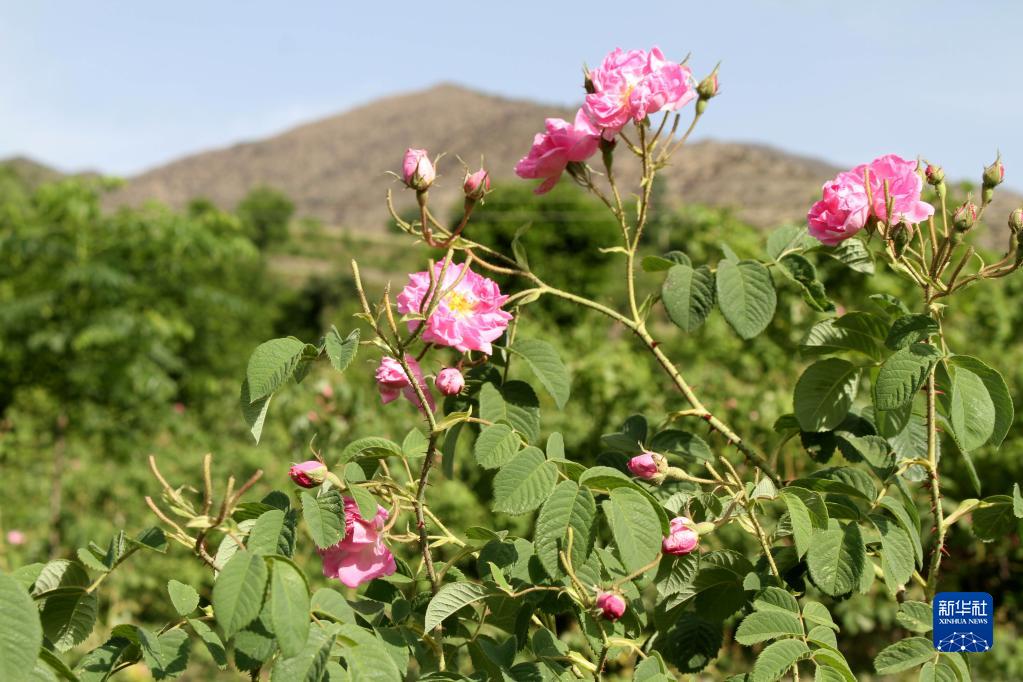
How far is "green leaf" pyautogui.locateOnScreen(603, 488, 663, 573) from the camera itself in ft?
2.63

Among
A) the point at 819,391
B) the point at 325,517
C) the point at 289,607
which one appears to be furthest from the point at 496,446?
the point at 819,391

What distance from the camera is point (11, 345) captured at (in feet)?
20.5

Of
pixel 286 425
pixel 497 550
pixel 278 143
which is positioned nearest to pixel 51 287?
pixel 286 425

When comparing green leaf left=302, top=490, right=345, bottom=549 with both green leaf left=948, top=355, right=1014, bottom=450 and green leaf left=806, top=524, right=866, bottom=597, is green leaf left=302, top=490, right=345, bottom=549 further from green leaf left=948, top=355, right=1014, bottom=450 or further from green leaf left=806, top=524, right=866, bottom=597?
green leaf left=948, top=355, right=1014, bottom=450

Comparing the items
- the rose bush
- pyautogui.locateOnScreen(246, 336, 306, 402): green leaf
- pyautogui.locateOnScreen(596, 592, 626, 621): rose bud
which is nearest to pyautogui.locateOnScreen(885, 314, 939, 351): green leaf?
the rose bush

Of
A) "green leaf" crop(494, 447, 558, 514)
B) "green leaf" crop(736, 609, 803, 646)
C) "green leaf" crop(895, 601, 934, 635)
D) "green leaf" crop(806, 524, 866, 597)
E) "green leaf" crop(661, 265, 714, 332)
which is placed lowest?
"green leaf" crop(895, 601, 934, 635)

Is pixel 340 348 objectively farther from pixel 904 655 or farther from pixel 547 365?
pixel 904 655

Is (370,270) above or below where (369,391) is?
below

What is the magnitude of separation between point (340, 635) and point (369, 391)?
3.93 m

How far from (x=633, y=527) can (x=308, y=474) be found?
0.30 m

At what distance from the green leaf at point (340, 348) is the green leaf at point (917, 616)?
0.62 m

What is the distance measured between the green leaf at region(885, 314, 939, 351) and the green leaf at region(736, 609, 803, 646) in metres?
0.28

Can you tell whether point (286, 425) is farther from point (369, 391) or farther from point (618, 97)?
point (618, 97)

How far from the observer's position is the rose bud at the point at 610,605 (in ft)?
2.79
